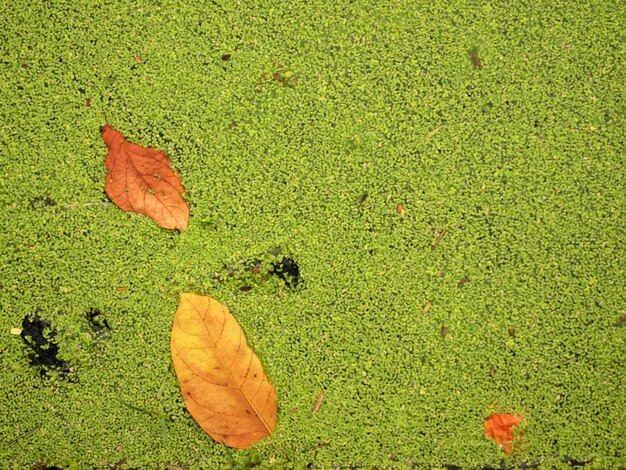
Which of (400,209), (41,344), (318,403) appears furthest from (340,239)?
(41,344)

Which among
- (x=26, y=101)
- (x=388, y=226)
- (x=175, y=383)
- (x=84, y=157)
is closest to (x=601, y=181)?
(x=388, y=226)

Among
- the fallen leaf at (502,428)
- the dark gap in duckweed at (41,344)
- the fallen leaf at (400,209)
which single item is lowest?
the dark gap in duckweed at (41,344)

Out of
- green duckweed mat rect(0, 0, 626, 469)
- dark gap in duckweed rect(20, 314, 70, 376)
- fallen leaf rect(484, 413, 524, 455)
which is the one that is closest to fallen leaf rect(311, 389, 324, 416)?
green duckweed mat rect(0, 0, 626, 469)

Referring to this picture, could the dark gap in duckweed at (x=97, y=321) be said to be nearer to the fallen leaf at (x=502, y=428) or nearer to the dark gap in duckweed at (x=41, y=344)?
the dark gap in duckweed at (x=41, y=344)

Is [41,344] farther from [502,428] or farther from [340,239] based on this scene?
[502,428]

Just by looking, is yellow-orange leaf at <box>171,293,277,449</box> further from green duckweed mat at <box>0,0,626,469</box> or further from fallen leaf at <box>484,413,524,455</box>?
fallen leaf at <box>484,413,524,455</box>

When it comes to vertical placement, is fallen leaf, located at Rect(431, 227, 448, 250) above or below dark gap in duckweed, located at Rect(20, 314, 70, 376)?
above

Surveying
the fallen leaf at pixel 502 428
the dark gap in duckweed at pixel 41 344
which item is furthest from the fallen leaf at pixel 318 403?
the dark gap in duckweed at pixel 41 344
